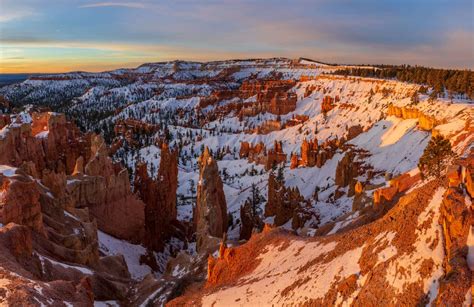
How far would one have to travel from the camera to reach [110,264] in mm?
35094

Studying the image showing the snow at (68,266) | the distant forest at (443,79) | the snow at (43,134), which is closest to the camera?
the snow at (68,266)

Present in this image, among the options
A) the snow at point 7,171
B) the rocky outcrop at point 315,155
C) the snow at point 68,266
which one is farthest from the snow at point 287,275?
the rocky outcrop at point 315,155

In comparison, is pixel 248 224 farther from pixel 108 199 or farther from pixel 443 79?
pixel 443 79

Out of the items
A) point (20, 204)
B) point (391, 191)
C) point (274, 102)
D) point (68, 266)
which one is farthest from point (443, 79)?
point (20, 204)

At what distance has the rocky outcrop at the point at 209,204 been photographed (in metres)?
42.8

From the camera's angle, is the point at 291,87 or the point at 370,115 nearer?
the point at 370,115

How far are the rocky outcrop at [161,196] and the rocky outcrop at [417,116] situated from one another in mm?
42910

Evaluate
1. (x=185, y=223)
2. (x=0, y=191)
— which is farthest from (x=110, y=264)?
(x=185, y=223)

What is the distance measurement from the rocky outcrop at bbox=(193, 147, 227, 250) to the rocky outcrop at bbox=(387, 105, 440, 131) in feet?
134

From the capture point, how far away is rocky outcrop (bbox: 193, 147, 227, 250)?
42812mm

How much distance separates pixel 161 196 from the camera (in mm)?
54812

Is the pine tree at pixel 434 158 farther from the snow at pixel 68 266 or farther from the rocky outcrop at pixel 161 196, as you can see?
the rocky outcrop at pixel 161 196

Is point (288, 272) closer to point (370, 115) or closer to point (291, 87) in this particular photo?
point (370, 115)

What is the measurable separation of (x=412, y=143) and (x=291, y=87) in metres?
A: 116
